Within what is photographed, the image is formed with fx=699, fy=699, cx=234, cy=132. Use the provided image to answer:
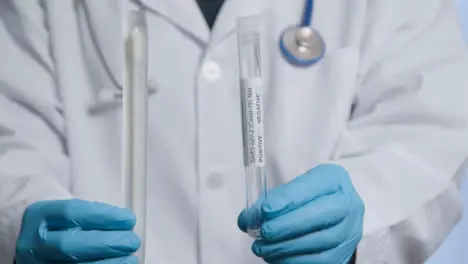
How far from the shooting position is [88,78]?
29.1 inches

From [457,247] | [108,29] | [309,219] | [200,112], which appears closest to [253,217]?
[309,219]

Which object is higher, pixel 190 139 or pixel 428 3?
pixel 428 3

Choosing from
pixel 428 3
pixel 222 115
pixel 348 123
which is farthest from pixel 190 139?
pixel 428 3

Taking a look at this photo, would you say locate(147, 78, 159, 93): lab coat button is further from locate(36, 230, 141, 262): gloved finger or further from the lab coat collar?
locate(36, 230, 141, 262): gloved finger

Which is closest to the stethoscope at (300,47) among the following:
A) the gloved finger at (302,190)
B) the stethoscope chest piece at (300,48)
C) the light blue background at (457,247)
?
the stethoscope chest piece at (300,48)

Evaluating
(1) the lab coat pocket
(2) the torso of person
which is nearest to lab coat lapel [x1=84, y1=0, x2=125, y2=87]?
(2) the torso of person

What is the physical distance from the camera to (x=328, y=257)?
23.1 inches

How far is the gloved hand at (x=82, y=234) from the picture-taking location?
551mm

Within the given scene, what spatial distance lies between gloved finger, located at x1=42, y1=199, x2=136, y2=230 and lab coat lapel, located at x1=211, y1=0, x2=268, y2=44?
22 cm

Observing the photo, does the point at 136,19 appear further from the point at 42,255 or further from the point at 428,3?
the point at 428,3

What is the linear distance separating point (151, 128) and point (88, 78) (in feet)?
0.29

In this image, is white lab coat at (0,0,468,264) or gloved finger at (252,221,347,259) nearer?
gloved finger at (252,221,347,259)

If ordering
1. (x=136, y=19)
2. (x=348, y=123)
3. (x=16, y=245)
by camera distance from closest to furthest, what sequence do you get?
(x=136, y=19), (x=16, y=245), (x=348, y=123)

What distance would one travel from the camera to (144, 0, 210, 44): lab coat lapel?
71cm
